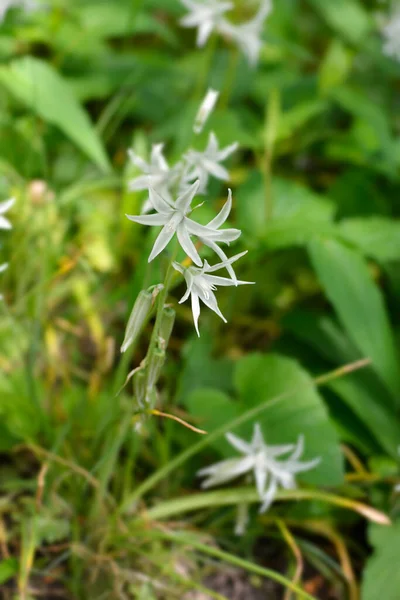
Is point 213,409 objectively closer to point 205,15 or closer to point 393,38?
point 205,15

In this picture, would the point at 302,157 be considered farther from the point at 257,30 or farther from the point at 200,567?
the point at 200,567

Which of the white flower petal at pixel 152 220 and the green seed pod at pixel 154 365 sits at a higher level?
the white flower petal at pixel 152 220

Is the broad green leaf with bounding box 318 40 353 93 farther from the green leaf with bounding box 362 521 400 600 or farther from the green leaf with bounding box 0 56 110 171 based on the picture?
the green leaf with bounding box 362 521 400 600

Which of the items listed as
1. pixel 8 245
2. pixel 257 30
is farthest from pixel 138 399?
pixel 257 30

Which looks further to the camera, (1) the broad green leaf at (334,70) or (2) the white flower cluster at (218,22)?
(1) the broad green leaf at (334,70)

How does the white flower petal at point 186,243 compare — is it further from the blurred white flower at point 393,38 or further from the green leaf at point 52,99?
the blurred white flower at point 393,38

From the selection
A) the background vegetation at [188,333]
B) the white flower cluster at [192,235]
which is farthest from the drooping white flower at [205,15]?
the white flower cluster at [192,235]

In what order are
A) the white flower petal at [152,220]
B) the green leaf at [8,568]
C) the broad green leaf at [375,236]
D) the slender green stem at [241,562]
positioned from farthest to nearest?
1. the broad green leaf at [375,236]
2. the green leaf at [8,568]
3. the slender green stem at [241,562]
4. the white flower petal at [152,220]

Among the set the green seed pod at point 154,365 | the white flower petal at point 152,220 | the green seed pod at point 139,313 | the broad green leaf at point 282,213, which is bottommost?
the broad green leaf at point 282,213
